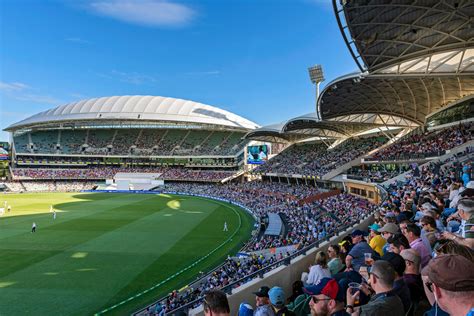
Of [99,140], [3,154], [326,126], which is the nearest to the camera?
[326,126]

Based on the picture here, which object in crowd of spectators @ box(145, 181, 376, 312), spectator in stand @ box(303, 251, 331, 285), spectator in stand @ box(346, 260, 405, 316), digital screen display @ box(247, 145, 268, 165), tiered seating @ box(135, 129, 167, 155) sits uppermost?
tiered seating @ box(135, 129, 167, 155)

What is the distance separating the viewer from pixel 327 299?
123 inches

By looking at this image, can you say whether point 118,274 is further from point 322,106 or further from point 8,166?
point 8,166

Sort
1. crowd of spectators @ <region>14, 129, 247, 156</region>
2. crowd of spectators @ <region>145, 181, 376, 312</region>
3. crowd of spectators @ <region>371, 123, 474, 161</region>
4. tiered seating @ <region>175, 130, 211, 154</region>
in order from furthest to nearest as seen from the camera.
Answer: crowd of spectators @ <region>14, 129, 247, 156</region>
tiered seating @ <region>175, 130, 211, 154</region>
crowd of spectators @ <region>371, 123, 474, 161</region>
crowd of spectators @ <region>145, 181, 376, 312</region>

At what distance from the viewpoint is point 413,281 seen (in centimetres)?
346

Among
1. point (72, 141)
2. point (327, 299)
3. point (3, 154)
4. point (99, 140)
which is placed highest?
point (72, 141)

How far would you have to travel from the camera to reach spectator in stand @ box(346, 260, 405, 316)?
254 cm

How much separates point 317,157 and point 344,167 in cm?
1251

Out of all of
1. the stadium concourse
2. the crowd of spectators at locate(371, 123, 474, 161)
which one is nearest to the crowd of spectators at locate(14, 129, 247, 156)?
the stadium concourse

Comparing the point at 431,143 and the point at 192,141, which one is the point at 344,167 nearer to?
the point at 431,143

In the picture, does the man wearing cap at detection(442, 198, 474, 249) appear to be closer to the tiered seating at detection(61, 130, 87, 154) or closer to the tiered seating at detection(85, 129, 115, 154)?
the tiered seating at detection(85, 129, 115, 154)

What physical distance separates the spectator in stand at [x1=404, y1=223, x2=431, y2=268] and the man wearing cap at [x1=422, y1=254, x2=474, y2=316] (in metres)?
2.54

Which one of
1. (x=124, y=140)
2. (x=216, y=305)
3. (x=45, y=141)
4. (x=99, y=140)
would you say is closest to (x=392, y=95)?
(x=216, y=305)

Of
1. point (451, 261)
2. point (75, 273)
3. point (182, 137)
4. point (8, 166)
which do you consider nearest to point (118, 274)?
point (75, 273)
